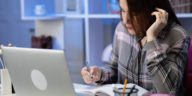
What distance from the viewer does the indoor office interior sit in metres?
2.69

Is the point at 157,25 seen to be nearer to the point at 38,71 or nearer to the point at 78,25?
the point at 38,71

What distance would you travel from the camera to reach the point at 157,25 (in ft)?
5.23

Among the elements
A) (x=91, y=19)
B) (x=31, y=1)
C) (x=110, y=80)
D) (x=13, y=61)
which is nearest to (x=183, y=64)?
(x=110, y=80)

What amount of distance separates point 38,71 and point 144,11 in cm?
69

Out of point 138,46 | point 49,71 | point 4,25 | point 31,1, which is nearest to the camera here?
point 49,71

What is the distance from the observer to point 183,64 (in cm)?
160

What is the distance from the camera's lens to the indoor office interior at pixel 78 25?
2.69 metres

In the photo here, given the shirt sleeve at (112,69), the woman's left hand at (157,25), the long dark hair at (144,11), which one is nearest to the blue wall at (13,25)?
the shirt sleeve at (112,69)

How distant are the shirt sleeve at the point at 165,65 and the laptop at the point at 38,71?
0.48 meters

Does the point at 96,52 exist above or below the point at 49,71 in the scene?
below

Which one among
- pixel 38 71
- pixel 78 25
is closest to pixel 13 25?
pixel 78 25

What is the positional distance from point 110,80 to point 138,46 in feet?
0.82

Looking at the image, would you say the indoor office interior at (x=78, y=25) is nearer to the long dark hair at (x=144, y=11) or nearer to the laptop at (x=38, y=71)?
the long dark hair at (x=144, y=11)

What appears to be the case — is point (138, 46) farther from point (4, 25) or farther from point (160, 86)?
point (4, 25)
